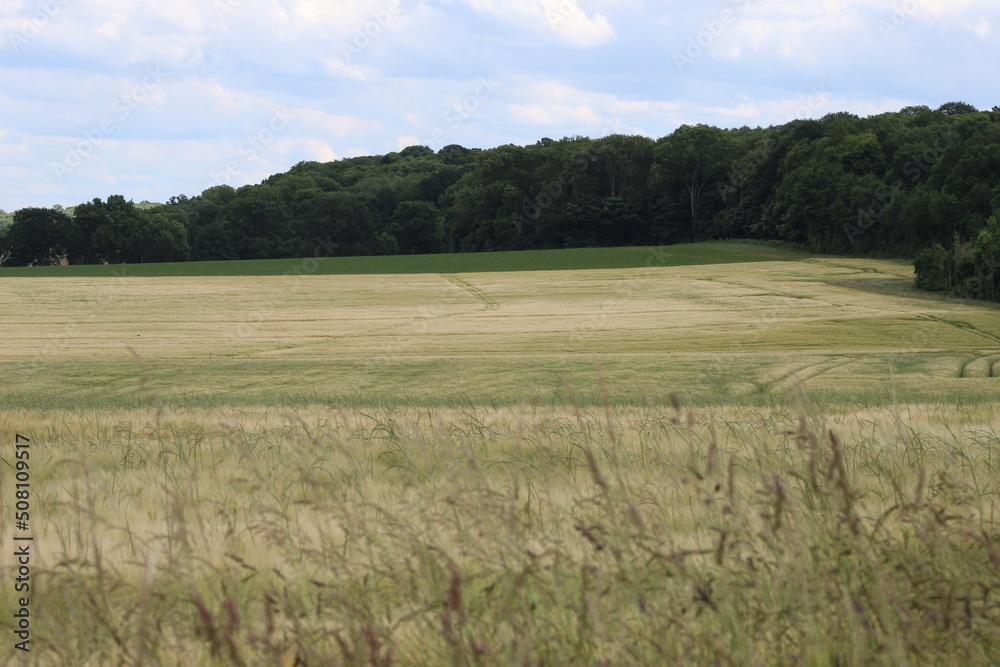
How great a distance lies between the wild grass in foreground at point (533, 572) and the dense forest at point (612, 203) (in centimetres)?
6857

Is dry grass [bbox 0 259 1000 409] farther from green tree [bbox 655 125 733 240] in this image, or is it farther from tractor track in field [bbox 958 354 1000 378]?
green tree [bbox 655 125 733 240]

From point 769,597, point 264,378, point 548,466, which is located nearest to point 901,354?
point 264,378

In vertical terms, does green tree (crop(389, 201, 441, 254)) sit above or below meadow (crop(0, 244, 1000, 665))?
above

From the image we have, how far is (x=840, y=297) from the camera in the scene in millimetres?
47031

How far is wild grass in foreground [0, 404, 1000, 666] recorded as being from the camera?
3287 millimetres

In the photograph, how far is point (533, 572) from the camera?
11.4 ft

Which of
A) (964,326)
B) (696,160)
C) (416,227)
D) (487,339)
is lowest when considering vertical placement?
(964,326)

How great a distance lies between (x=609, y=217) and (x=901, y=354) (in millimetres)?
73638

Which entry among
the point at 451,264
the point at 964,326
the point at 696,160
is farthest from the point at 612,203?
the point at 964,326

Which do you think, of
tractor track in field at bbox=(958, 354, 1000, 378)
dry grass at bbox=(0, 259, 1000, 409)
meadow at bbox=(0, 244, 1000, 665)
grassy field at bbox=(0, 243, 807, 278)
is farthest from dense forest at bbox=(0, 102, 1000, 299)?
meadow at bbox=(0, 244, 1000, 665)

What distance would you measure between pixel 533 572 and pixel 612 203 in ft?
329

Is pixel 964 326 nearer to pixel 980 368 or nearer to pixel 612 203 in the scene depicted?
pixel 980 368

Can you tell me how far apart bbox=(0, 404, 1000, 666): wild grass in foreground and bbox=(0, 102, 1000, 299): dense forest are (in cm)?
6857

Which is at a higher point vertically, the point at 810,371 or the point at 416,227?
the point at 416,227
